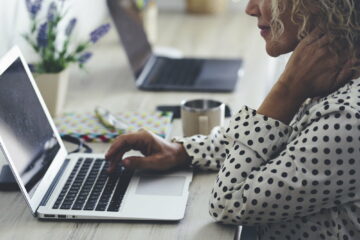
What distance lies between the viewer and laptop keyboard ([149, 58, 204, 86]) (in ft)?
6.84

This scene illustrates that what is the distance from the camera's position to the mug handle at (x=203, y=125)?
5.22ft

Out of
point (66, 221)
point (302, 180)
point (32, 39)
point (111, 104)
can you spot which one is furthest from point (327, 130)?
point (32, 39)

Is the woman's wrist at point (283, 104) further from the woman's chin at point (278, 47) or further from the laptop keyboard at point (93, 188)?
the laptop keyboard at point (93, 188)

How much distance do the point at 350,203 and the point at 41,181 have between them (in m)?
0.62

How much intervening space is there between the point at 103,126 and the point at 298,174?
0.71 metres

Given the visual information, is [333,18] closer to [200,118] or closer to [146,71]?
[200,118]

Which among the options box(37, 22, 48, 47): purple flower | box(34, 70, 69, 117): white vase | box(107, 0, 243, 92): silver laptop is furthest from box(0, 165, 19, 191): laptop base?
box(107, 0, 243, 92): silver laptop

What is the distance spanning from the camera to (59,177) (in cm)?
142

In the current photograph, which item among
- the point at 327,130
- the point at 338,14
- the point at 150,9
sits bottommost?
the point at 150,9

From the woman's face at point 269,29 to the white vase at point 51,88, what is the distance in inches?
25.4

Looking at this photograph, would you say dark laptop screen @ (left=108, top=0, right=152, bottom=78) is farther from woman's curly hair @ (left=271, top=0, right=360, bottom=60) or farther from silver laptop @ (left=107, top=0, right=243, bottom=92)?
woman's curly hair @ (left=271, top=0, right=360, bottom=60)

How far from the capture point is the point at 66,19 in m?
2.35

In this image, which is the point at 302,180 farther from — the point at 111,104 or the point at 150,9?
the point at 150,9

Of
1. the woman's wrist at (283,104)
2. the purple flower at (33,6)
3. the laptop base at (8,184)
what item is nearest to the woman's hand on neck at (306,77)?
the woman's wrist at (283,104)
